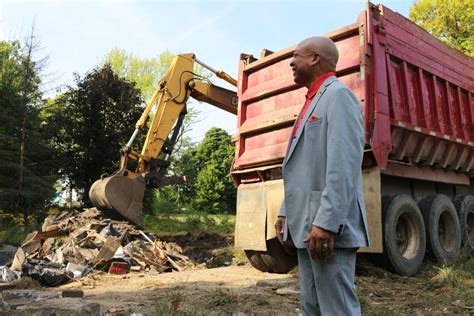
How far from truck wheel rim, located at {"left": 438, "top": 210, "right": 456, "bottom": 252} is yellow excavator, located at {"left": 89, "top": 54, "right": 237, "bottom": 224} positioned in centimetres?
521

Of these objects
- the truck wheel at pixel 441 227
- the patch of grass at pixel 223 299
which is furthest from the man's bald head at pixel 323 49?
the truck wheel at pixel 441 227

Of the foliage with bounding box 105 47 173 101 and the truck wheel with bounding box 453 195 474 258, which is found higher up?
the foliage with bounding box 105 47 173 101

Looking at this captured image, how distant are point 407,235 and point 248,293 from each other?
2.96 m

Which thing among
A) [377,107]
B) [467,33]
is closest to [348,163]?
[377,107]

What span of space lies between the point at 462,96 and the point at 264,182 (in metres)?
4.01

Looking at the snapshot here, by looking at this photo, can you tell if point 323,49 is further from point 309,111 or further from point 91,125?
point 91,125

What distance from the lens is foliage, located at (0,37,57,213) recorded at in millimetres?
17234

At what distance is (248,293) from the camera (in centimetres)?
508

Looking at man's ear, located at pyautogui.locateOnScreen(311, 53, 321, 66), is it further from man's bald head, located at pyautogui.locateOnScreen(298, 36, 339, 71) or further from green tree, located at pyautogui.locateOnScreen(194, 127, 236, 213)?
green tree, located at pyautogui.locateOnScreen(194, 127, 236, 213)

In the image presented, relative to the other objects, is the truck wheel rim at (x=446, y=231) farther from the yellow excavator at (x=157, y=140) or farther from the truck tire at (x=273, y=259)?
the yellow excavator at (x=157, y=140)

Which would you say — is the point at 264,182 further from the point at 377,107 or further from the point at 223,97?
the point at 223,97

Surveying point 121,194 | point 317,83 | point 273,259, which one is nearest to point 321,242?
point 317,83

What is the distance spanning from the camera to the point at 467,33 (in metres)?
23.1

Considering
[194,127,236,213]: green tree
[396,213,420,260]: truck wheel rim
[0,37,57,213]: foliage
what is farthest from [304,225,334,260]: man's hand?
[194,127,236,213]: green tree
